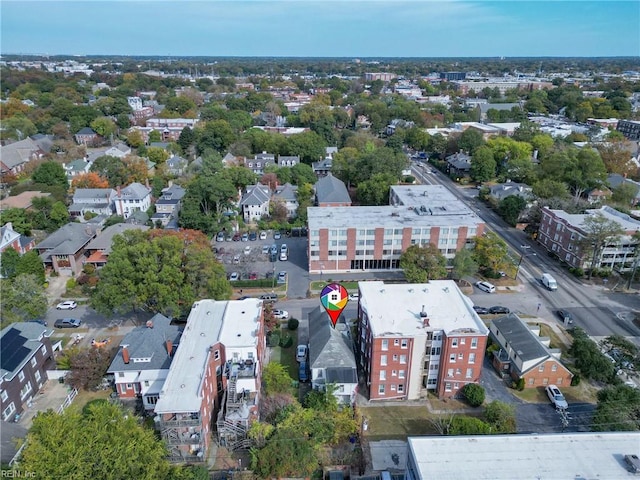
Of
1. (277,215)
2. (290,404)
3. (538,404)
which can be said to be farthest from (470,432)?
(277,215)

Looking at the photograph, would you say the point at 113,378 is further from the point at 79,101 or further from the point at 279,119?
the point at 79,101

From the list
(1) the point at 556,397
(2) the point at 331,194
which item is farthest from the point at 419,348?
(2) the point at 331,194

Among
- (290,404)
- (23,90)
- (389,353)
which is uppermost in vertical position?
(23,90)

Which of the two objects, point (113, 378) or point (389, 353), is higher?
point (389, 353)

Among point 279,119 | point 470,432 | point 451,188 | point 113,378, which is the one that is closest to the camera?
point 470,432

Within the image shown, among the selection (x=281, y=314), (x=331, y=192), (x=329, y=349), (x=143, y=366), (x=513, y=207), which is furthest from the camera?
(x=331, y=192)

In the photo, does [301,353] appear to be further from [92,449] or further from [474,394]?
[92,449]

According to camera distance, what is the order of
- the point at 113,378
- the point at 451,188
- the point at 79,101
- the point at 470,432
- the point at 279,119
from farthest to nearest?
1. the point at 79,101
2. the point at 279,119
3. the point at 451,188
4. the point at 113,378
5. the point at 470,432

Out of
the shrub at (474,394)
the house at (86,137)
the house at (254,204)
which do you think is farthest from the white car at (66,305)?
the house at (86,137)
